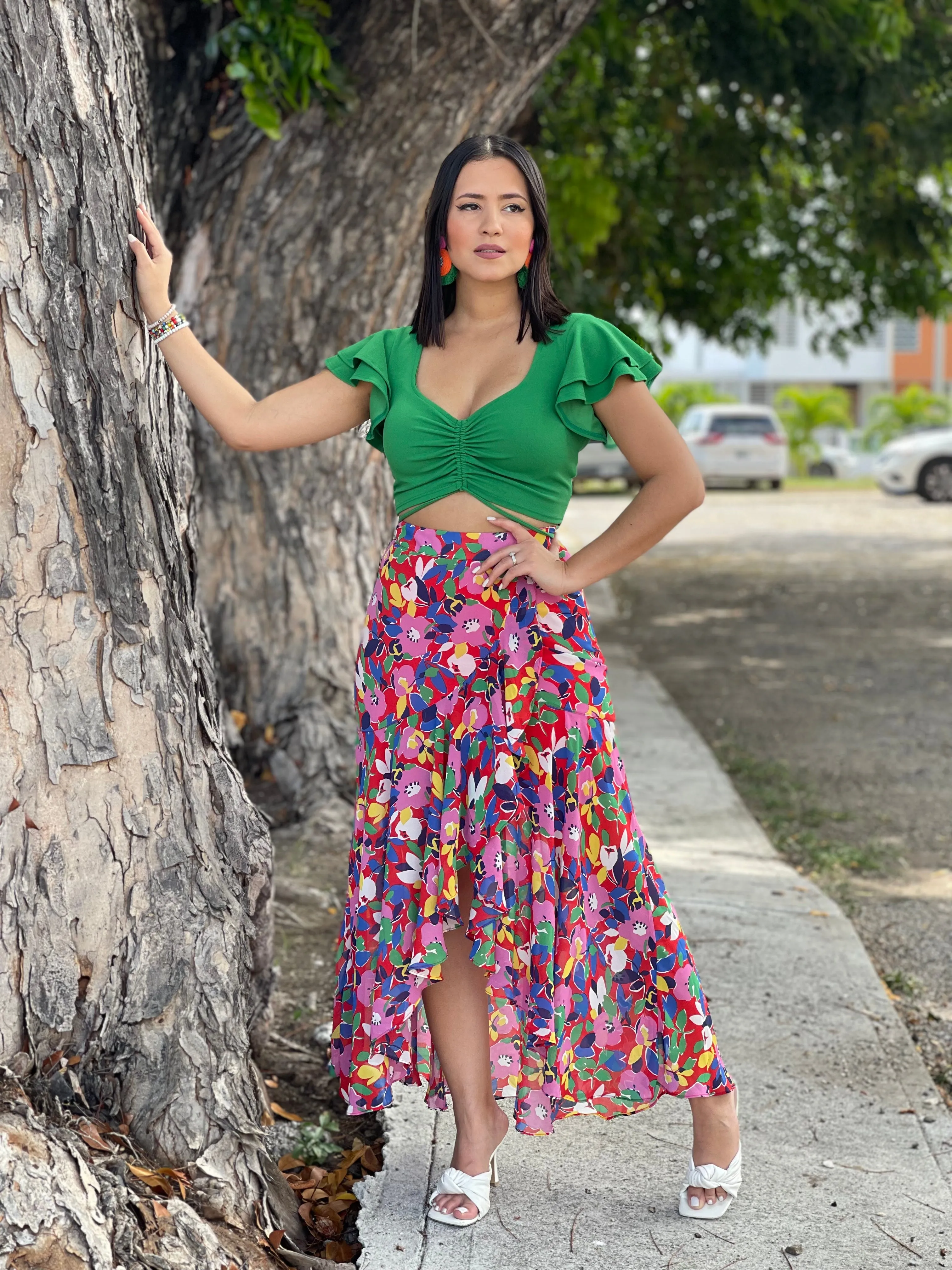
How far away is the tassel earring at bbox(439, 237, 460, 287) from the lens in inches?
103

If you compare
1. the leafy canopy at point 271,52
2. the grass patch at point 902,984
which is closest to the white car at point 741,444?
the leafy canopy at point 271,52

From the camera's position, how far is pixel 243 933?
2.76 metres

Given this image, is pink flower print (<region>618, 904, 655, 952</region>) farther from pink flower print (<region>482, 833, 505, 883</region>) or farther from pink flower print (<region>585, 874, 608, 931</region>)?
pink flower print (<region>482, 833, 505, 883</region>)

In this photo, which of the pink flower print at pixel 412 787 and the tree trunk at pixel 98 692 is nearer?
the tree trunk at pixel 98 692

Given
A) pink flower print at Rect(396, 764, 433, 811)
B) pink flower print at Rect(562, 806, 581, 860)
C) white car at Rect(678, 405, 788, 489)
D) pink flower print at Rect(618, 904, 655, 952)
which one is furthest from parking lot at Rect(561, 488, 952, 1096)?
white car at Rect(678, 405, 788, 489)

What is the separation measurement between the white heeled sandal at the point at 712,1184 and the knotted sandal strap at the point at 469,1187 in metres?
0.39

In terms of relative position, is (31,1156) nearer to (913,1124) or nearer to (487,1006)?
(487,1006)

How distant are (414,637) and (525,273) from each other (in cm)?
72

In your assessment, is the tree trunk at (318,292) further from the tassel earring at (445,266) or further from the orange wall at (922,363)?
the orange wall at (922,363)

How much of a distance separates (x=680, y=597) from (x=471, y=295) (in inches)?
392

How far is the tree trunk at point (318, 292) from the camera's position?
4.63 meters

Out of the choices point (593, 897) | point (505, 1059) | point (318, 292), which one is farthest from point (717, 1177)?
point (318, 292)

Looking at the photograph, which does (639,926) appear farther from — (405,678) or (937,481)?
(937,481)

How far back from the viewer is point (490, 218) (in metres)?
2.54
